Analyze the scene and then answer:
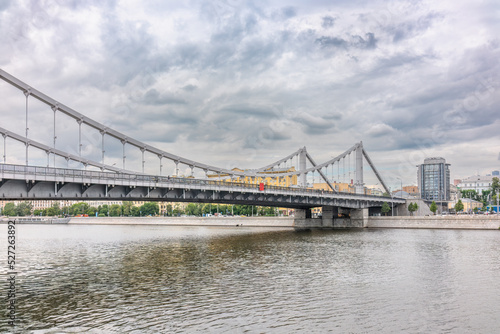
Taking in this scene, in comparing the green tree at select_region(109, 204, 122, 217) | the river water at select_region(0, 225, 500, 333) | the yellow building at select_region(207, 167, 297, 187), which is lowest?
the green tree at select_region(109, 204, 122, 217)

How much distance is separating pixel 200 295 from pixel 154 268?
10675 millimetres

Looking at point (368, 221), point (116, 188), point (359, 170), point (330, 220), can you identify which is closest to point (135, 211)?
point (359, 170)

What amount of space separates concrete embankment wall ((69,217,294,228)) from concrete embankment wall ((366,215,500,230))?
19.9 m

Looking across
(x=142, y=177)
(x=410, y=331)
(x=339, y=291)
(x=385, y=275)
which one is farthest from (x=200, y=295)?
(x=142, y=177)

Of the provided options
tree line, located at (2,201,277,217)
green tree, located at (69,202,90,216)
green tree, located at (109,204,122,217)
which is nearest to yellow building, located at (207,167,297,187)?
tree line, located at (2,201,277,217)

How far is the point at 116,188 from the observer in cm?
4397

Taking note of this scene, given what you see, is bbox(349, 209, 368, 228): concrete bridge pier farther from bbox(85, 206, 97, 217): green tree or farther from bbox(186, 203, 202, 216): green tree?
bbox(85, 206, 97, 217): green tree

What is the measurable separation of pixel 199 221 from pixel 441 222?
63.0 meters

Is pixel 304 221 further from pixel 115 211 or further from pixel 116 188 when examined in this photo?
pixel 115 211

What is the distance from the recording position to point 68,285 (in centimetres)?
2495

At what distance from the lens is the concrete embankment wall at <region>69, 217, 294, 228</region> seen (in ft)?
356

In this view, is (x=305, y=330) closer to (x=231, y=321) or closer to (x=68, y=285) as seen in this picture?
(x=231, y=321)

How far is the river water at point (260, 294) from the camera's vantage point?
1702cm

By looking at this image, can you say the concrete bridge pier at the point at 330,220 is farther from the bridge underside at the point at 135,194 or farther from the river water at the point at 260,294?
the river water at the point at 260,294
